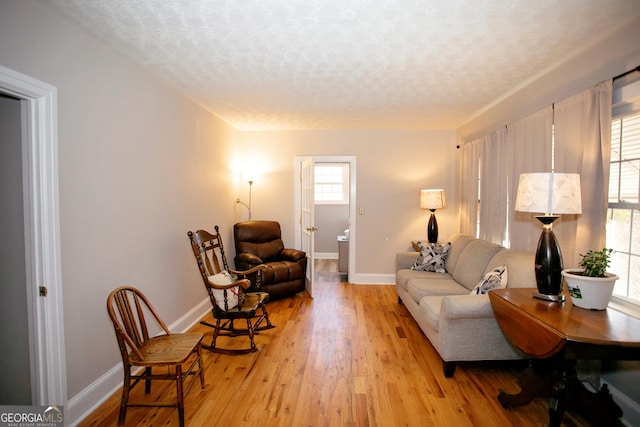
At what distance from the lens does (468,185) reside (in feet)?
13.5

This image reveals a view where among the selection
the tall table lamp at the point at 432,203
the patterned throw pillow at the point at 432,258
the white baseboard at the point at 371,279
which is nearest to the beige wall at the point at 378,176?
the white baseboard at the point at 371,279

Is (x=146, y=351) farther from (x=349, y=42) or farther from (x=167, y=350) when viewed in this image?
(x=349, y=42)

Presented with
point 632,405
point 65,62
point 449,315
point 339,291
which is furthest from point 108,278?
point 632,405

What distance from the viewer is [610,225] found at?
2.05m

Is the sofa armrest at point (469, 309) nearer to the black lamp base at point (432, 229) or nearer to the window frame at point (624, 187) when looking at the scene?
the window frame at point (624, 187)

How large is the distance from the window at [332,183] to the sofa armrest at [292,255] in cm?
257

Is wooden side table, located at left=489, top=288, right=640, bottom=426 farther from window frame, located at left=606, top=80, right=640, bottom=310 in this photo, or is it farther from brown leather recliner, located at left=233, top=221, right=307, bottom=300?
brown leather recliner, located at left=233, top=221, right=307, bottom=300

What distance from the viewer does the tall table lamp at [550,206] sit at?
71.0 inches

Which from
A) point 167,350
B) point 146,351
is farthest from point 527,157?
point 146,351

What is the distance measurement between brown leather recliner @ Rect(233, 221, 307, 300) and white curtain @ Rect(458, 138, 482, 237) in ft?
7.46

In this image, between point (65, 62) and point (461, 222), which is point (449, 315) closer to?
point (461, 222)

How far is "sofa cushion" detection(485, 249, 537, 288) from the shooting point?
7.78 ft

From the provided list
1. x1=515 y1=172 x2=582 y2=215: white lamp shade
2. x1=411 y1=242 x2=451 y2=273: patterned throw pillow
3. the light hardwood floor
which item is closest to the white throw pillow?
the light hardwood floor

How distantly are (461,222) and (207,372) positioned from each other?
12.2 ft
